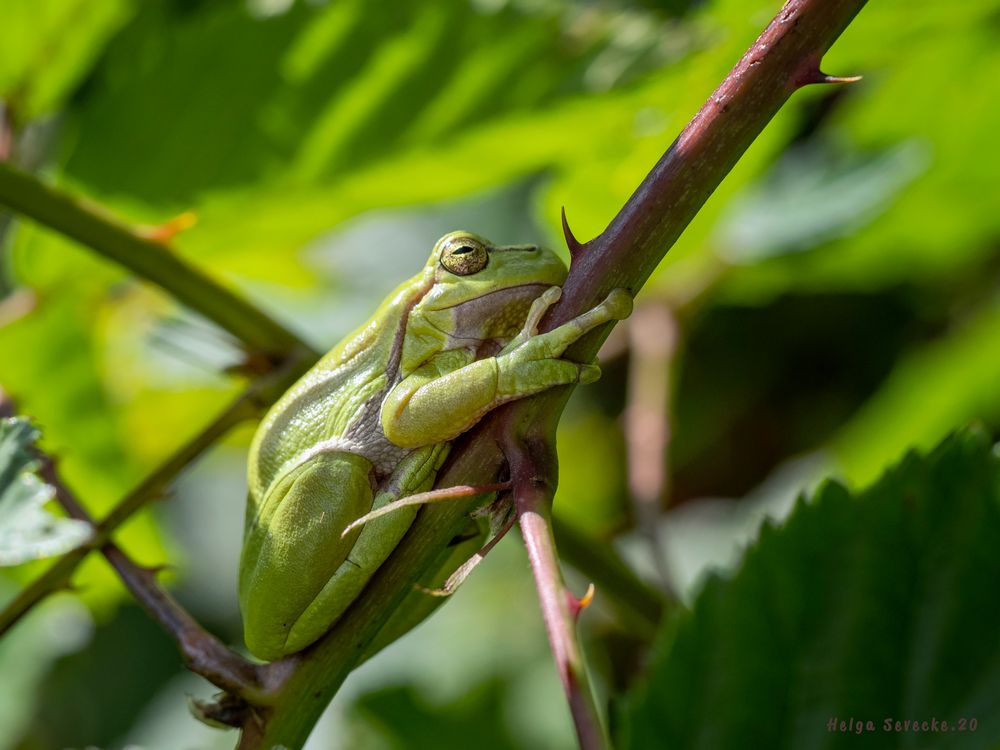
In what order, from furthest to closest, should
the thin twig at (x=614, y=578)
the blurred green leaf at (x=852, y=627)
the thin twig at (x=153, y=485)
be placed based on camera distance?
1. the thin twig at (x=614, y=578)
2. the thin twig at (x=153, y=485)
3. the blurred green leaf at (x=852, y=627)

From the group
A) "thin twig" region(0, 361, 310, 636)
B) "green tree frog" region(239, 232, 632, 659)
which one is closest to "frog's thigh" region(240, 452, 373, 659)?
"green tree frog" region(239, 232, 632, 659)

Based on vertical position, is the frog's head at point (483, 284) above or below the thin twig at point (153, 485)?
below

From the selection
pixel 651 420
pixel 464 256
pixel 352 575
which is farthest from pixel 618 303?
pixel 651 420

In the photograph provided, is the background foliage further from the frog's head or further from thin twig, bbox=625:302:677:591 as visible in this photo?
the frog's head

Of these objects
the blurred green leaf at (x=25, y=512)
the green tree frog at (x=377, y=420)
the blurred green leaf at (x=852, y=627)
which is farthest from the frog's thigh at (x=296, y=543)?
the blurred green leaf at (x=852, y=627)

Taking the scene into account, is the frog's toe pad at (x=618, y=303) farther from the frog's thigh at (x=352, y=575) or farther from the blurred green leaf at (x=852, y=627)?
the frog's thigh at (x=352, y=575)

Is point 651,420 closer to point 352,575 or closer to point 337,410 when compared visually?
point 337,410
